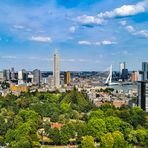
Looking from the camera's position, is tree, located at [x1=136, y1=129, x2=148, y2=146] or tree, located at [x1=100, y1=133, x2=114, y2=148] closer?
tree, located at [x1=100, y1=133, x2=114, y2=148]

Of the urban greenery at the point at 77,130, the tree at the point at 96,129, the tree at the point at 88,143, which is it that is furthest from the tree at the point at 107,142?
the tree at the point at 96,129

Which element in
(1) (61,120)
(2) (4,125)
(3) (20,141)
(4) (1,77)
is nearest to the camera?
(3) (20,141)

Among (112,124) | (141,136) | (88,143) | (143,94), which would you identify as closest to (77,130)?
(112,124)

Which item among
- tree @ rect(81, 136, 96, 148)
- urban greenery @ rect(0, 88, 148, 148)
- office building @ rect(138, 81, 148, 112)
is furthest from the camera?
office building @ rect(138, 81, 148, 112)

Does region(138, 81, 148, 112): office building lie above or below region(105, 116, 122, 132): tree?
above

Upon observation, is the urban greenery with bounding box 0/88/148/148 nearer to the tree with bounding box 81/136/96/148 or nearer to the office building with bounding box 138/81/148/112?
the tree with bounding box 81/136/96/148

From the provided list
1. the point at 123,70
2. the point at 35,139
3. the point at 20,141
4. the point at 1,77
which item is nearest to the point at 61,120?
the point at 35,139

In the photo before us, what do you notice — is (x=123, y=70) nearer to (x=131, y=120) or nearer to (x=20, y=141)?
(x=131, y=120)

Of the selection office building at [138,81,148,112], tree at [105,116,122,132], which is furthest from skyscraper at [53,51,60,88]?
tree at [105,116,122,132]

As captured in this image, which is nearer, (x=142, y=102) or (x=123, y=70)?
(x=142, y=102)
